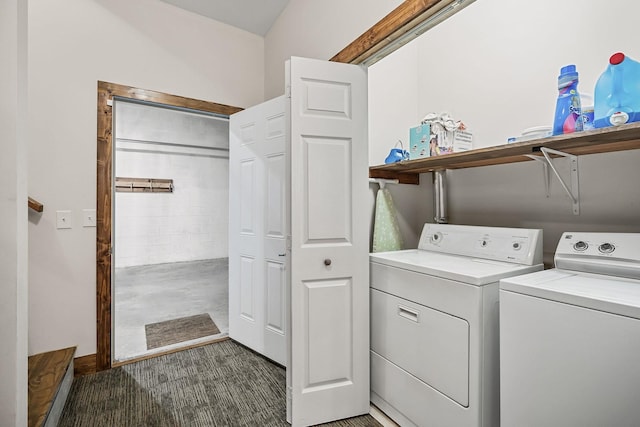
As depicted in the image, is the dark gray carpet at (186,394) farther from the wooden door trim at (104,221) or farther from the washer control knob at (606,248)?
the washer control knob at (606,248)

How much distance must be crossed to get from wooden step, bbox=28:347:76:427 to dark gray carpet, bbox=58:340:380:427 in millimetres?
123

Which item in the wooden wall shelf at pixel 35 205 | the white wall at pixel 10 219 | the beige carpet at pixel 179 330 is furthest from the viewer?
the beige carpet at pixel 179 330

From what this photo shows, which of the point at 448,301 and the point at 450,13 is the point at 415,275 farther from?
the point at 450,13

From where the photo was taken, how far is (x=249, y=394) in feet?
6.71

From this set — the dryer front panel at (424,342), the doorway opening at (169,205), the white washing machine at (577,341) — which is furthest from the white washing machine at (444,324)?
the doorway opening at (169,205)

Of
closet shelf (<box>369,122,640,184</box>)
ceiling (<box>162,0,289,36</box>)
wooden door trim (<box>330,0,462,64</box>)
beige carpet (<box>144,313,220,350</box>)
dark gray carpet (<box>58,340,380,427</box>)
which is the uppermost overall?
ceiling (<box>162,0,289,36</box>)

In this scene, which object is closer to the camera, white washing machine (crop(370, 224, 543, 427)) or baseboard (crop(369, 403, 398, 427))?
white washing machine (crop(370, 224, 543, 427))

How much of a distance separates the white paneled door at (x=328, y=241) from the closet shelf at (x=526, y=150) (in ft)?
1.52

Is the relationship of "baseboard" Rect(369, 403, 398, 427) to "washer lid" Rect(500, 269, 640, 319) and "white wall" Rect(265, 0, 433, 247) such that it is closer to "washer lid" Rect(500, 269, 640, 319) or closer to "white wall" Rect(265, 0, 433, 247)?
"washer lid" Rect(500, 269, 640, 319)

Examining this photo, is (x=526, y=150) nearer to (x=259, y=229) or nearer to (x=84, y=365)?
(x=259, y=229)

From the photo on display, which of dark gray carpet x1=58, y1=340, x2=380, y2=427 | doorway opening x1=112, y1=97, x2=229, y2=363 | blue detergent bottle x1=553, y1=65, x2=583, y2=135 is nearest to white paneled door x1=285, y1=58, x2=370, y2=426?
dark gray carpet x1=58, y1=340, x2=380, y2=427

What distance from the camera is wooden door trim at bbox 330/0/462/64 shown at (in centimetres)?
142

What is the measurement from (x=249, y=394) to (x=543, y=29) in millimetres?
2892

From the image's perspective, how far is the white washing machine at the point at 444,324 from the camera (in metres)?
1.31
